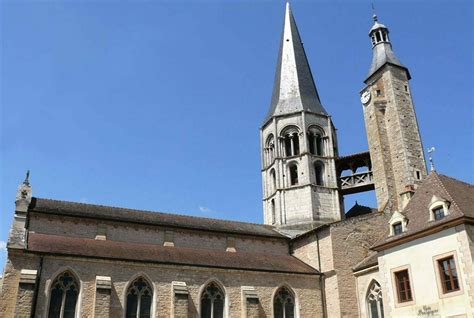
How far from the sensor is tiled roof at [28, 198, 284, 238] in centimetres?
2331

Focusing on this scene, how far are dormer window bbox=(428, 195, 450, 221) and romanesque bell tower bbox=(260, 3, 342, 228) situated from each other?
11241 mm

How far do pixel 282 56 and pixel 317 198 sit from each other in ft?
40.8

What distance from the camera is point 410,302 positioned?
1828cm

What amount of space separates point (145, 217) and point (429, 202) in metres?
14.5

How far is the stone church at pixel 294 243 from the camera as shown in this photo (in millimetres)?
18141

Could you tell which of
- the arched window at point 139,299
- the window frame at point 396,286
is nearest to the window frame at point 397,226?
the window frame at point 396,286

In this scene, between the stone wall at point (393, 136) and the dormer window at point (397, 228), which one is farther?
the stone wall at point (393, 136)

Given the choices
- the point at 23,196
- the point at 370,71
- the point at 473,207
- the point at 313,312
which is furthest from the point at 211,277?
the point at 370,71

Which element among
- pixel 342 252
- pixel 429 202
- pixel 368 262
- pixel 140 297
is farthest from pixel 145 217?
pixel 429 202

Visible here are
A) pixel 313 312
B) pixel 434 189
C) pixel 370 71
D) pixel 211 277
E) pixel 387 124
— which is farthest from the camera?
pixel 370 71

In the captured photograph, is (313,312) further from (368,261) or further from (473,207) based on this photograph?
(473,207)

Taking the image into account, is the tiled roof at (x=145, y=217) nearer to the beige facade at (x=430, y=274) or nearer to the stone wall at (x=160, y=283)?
the stone wall at (x=160, y=283)

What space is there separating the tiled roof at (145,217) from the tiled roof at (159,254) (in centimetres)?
132

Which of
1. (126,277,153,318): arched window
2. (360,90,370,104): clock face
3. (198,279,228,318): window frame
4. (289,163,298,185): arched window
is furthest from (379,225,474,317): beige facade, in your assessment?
(360,90,370,104): clock face
